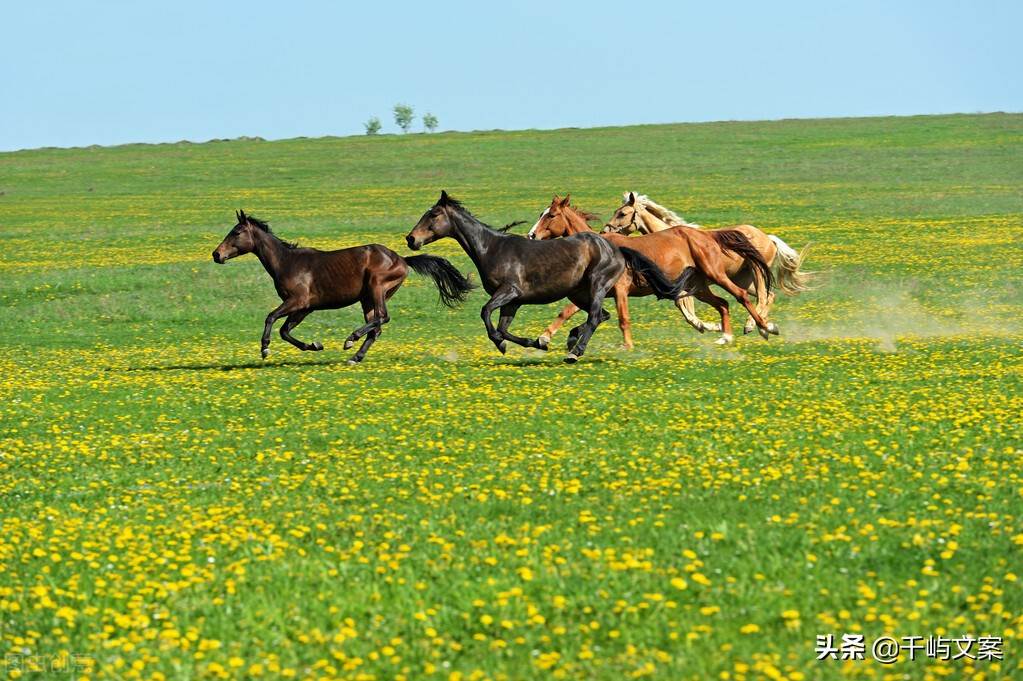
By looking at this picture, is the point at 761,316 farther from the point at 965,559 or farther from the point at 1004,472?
the point at 965,559

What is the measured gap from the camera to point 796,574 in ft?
28.9

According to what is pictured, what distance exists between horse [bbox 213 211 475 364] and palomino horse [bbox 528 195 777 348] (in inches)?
82.5

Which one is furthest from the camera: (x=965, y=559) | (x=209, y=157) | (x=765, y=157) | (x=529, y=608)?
(x=209, y=157)

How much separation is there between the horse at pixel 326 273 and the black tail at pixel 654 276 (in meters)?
2.74

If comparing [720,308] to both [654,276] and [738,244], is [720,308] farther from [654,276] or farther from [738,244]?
[654,276]

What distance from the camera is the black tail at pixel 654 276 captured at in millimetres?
21013

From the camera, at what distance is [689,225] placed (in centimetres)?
2389

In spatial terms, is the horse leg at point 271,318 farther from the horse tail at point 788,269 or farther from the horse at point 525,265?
the horse tail at point 788,269

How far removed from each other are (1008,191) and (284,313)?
5003 cm

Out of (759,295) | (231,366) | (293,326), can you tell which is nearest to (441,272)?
(293,326)

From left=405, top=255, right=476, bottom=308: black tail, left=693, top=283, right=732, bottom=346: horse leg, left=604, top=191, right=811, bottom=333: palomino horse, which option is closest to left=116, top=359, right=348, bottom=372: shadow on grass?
left=405, top=255, right=476, bottom=308: black tail

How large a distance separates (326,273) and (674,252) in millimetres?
5613

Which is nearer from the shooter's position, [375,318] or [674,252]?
[375,318]

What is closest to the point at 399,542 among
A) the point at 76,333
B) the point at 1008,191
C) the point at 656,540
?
the point at 656,540
